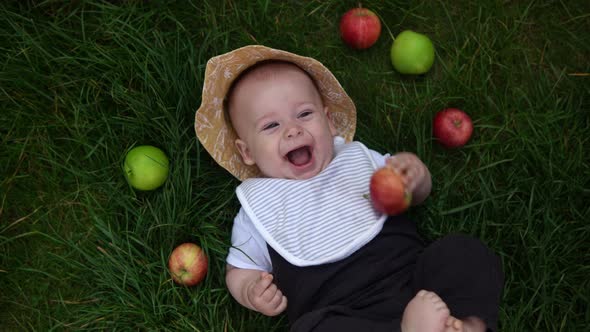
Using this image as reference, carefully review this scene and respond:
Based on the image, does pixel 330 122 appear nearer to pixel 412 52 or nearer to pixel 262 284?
pixel 412 52

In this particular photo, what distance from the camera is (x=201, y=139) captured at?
9.21 feet

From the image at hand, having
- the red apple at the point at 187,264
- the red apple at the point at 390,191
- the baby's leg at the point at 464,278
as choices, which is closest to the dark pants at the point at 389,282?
the baby's leg at the point at 464,278

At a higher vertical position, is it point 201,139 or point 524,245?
point 201,139

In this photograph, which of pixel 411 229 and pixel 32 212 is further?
pixel 32 212

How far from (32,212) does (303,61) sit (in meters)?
1.68

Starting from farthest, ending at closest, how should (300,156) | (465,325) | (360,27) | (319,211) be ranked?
(360,27)
(300,156)
(319,211)
(465,325)

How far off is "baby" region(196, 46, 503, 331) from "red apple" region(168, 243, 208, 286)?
15 centimetres

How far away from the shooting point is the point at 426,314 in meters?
2.21

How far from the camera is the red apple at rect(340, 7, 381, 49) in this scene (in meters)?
3.05

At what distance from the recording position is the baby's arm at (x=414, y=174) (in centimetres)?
248

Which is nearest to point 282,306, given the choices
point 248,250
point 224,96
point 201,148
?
point 248,250

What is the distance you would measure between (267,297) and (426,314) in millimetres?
746

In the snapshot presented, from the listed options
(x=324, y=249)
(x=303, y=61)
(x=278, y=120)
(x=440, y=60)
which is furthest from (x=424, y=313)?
(x=440, y=60)

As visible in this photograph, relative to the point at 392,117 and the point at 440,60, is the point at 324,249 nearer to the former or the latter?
the point at 392,117
